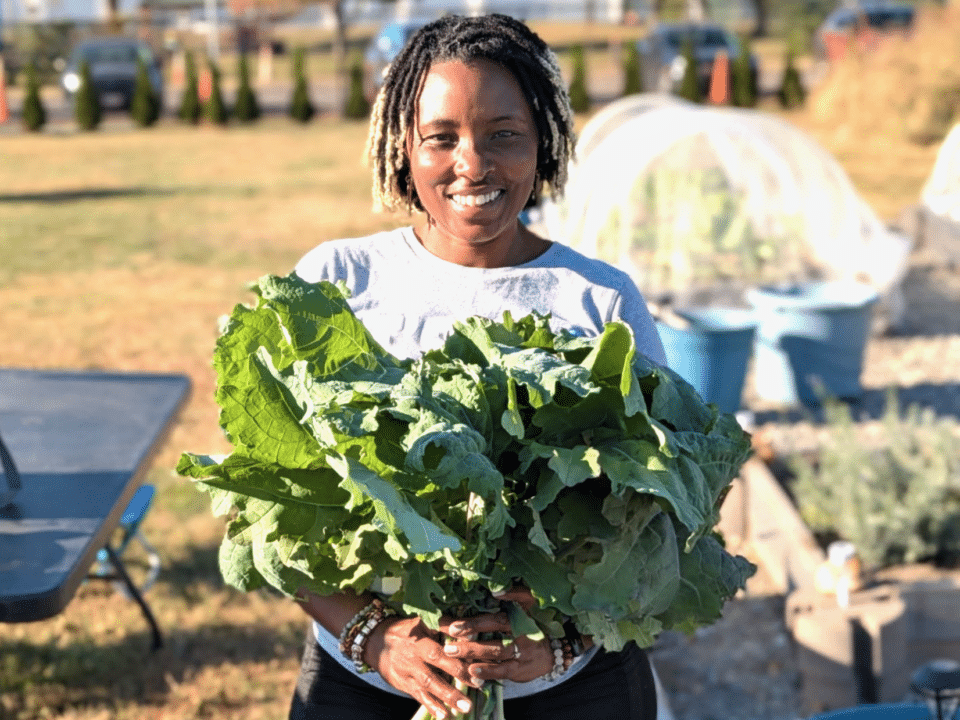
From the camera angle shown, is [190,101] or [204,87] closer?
[190,101]

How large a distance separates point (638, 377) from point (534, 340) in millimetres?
183

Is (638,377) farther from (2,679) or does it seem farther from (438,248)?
(2,679)

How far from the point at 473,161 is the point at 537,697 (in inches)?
38.7

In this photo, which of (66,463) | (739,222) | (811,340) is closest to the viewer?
(66,463)

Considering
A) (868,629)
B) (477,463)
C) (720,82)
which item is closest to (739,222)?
(868,629)

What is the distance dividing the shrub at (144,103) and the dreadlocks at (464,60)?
20.1m

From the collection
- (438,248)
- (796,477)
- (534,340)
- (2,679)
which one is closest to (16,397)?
(2,679)

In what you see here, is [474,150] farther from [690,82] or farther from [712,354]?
[690,82]

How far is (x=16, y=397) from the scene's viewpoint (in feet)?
13.2

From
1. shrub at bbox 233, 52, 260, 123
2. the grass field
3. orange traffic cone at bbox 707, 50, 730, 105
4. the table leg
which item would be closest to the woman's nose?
the grass field

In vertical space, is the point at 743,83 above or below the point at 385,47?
below

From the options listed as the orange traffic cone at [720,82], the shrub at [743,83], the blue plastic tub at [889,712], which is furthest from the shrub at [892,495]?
the orange traffic cone at [720,82]

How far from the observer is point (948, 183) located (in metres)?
10.3

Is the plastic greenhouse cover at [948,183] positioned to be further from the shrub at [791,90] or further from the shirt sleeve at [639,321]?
the shrub at [791,90]
